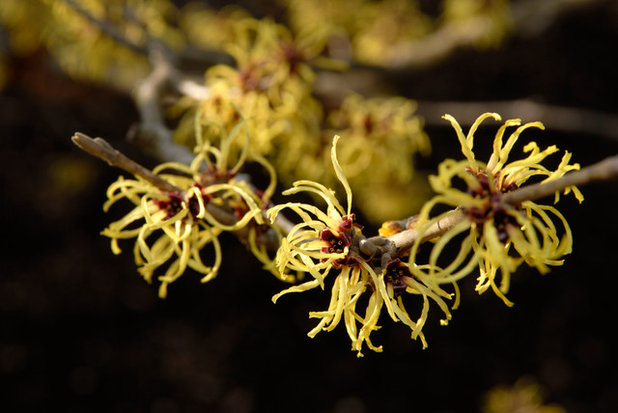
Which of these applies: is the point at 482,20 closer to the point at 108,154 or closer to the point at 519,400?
the point at 108,154

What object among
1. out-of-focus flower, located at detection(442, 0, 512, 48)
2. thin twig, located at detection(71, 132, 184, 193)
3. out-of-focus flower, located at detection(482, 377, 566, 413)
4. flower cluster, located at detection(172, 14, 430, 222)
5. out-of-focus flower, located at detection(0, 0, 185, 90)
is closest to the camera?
thin twig, located at detection(71, 132, 184, 193)

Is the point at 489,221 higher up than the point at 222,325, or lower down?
higher up

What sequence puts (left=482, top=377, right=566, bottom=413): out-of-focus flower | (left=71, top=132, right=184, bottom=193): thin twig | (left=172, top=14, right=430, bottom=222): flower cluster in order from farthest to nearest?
(left=482, top=377, right=566, bottom=413): out-of-focus flower → (left=172, top=14, right=430, bottom=222): flower cluster → (left=71, top=132, right=184, bottom=193): thin twig

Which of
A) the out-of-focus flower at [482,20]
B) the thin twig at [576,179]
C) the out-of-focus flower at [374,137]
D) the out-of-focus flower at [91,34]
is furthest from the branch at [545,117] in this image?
the thin twig at [576,179]

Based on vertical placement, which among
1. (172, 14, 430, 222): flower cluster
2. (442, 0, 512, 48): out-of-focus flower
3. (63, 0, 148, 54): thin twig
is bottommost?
(172, 14, 430, 222): flower cluster

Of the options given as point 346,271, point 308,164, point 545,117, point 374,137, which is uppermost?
point 545,117

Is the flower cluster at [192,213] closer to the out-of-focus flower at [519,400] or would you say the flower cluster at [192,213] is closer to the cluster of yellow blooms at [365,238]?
the cluster of yellow blooms at [365,238]

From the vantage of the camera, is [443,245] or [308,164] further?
[308,164]

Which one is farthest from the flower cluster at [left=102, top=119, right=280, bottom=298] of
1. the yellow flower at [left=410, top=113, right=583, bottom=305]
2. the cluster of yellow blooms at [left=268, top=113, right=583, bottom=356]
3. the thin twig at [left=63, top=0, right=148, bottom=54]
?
the thin twig at [left=63, top=0, right=148, bottom=54]

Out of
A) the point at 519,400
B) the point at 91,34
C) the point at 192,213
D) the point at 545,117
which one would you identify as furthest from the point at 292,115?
the point at 519,400

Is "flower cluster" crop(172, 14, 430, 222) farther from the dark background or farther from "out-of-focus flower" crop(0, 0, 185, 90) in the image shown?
the dark background
